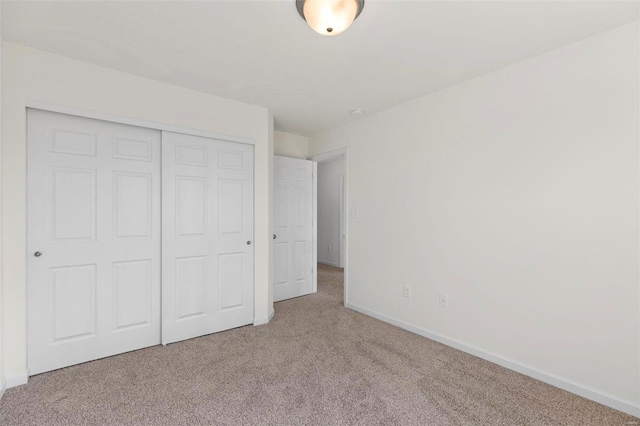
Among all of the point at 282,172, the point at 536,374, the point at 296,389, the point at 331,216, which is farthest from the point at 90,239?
the point at 331,216

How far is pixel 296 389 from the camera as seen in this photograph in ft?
6.80

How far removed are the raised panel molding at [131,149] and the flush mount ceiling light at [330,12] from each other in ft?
6.01

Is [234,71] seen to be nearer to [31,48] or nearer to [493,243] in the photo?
[31,48]

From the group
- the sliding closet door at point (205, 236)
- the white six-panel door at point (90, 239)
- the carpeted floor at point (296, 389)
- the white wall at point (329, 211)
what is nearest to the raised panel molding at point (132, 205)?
the white six-panel door at point (90, 239)

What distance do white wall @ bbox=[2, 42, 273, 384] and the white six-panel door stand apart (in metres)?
0.07

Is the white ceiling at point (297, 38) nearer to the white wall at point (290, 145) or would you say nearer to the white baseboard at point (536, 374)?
the white wall at point (290, 145)

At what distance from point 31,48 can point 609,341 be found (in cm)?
437

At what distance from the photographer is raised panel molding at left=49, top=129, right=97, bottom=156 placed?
7.51 ft

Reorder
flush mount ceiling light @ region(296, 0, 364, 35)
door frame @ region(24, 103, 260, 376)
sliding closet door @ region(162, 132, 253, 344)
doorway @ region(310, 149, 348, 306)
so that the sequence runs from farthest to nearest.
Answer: doorway @ region(310, 149, 348, 306) < sliding closet door @ region(162, 132, 253, 344) < door frame @ region(24, 103, 260, 376) < flush mount ceiling light @ region(296, 0, 364, 35)

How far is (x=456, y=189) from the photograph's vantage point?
273cm

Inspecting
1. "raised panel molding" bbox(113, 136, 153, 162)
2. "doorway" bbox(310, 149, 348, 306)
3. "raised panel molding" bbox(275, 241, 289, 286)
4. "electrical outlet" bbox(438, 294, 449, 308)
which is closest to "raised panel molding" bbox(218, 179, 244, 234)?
"raised panel molding" bbox(113, 136, 153, 162)

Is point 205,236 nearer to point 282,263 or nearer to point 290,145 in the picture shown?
point 282,263

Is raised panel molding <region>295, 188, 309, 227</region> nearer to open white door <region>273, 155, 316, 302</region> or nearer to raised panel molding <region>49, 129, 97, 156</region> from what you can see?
open white door <region>273, 155, 316, 302</region>

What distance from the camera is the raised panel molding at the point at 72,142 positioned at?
7.51ft
